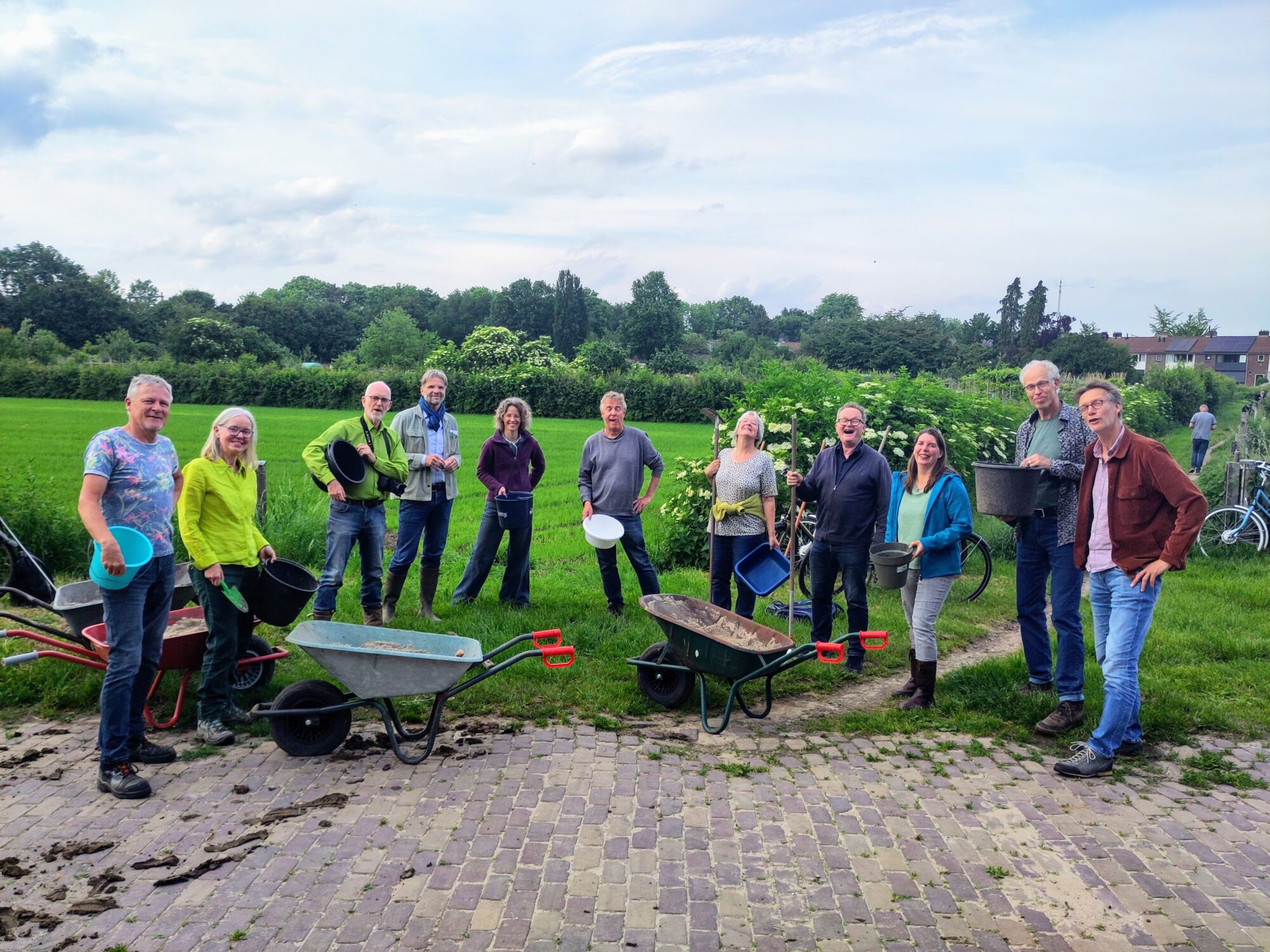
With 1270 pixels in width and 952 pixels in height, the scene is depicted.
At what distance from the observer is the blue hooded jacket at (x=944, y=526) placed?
5414mm

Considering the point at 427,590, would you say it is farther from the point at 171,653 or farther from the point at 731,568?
the point at 731,568

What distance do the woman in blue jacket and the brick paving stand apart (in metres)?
0.67

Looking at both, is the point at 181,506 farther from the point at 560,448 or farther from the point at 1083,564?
the point at 560,448

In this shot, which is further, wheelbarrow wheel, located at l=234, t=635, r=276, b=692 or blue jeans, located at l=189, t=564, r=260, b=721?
wheelbarrow wheel, located at l=234, t=635, r=276, b=692

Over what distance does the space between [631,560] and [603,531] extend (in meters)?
0.58

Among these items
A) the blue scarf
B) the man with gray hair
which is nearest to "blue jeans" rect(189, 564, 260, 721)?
the man with gray hair

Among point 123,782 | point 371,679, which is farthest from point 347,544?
point 123,782

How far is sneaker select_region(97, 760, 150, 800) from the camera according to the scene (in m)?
4.17

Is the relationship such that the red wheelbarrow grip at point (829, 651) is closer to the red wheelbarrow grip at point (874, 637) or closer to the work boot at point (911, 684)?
the red wheelbarrow grip at point (874, 637)

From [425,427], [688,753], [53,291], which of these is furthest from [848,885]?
[53,291]

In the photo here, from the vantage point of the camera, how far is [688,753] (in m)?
4.88

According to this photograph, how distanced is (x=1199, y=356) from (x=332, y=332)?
94473 millimetres

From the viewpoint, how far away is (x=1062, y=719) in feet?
17.1

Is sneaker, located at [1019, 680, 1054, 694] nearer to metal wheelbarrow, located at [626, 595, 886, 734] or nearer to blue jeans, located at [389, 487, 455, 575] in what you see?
metal wheelbarrow, located at [626, 595, 886, 734]
